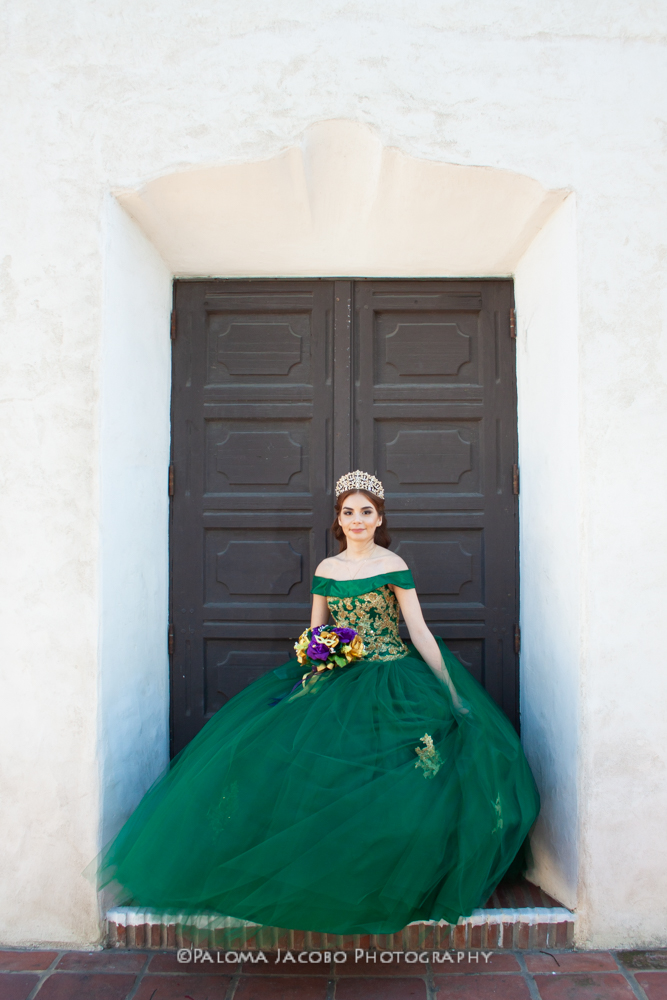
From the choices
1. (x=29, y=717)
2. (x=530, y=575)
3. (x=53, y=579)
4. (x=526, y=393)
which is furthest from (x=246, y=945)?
(x=526, y=393)

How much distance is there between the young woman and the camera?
200 cm

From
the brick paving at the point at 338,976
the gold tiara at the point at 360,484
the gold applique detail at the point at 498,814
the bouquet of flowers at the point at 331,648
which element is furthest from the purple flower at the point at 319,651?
the brick paving at the point at 338,976

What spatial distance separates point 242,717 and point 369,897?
824 mm

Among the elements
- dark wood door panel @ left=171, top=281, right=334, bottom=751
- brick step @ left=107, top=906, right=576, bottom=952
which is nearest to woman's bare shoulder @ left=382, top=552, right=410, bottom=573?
dark wood door panel @ left=171, top=281, right=334, bottom=751

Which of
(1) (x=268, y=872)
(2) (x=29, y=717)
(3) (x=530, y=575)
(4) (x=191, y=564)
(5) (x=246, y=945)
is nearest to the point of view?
(1) (x=268, y=872)

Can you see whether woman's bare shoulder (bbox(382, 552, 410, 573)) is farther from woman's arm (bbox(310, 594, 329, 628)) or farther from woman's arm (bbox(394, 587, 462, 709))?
woman's arm (bbox(310, 594, 329, 628))

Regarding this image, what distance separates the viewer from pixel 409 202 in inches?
110

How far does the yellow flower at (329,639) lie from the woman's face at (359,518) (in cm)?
43

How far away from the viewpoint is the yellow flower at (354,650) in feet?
8.25

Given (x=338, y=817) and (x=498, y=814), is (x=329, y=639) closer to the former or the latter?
(x=338, y=817)

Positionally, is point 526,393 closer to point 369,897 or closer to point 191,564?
point 191,564

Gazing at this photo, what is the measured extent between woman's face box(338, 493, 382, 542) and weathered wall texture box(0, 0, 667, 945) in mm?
821

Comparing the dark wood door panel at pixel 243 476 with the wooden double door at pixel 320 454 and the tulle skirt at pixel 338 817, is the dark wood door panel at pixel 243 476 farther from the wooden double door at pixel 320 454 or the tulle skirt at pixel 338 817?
the tulle skirt at pixel 338 817

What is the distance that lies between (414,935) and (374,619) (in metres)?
1.18
